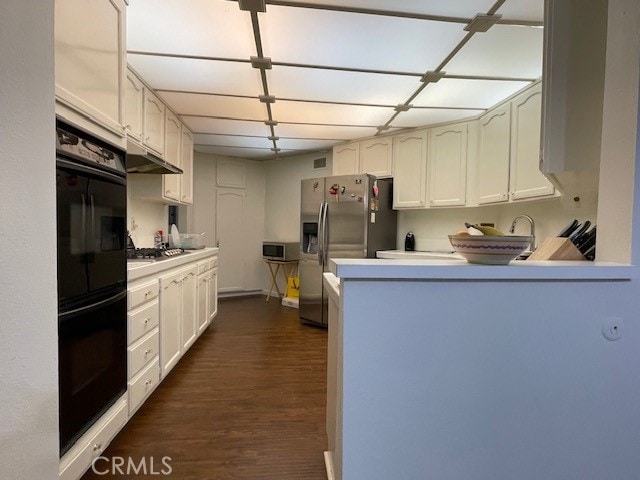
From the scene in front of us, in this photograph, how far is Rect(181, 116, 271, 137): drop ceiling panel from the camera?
10.8 ft

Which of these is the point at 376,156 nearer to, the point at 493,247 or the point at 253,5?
the point at 253,5

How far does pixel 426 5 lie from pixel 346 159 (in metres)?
2.54

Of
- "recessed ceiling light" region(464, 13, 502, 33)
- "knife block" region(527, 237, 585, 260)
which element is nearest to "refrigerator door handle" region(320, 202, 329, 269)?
"recessed ceiling light" region(464, 13, 502, 33)

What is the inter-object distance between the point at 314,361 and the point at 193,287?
1.25 meters

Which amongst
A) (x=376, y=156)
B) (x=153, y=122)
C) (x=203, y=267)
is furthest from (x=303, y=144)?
(x=203, y=267)

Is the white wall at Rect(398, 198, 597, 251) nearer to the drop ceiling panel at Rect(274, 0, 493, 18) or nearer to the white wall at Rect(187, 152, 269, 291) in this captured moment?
the drop ceiling panel at Rect(274, 0, 493, 18)

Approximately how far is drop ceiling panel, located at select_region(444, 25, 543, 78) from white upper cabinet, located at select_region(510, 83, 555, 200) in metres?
0.21

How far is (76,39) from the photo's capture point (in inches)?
48.6

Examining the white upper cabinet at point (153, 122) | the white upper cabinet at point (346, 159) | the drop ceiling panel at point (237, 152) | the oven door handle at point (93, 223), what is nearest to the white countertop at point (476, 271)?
the oven door handle at point (93, 223)

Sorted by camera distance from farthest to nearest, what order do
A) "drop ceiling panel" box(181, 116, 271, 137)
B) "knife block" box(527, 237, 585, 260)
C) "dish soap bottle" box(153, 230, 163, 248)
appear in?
1. "drop ceiling panel" box(181, 116, 271, 137)
2. "dish soap bottle" box(153, 230, 163, 248)
3. "knife block" box(527, 237, 585, 260)

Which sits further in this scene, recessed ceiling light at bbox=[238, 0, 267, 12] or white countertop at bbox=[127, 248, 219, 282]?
white countertop at bbox=[127, 248, 219, 282]

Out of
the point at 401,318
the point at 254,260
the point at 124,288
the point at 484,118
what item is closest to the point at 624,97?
the point at 401,318

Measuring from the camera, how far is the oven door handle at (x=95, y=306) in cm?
113

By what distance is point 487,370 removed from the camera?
81cm
